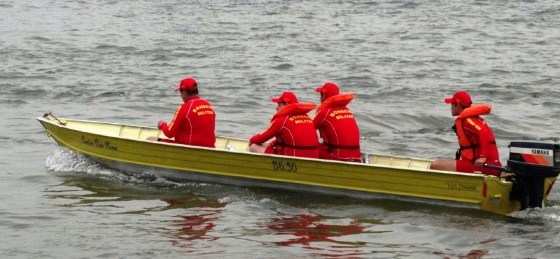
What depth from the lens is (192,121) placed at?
1659 cm

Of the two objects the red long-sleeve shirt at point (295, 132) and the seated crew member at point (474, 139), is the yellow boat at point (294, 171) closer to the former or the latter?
the red long-sleeve shirt at point (295, 132)

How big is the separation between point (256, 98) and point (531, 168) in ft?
40.3

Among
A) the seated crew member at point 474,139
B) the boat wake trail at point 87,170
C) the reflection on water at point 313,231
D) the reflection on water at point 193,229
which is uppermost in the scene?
the seated crew member at point 474,139

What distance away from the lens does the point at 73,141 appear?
18.2m

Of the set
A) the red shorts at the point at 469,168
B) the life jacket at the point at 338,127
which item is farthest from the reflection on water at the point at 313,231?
the red shorts at the point at 469,168

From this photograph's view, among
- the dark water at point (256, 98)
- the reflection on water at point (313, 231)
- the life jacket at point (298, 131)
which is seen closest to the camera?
the reflection on water at point (313, 231)

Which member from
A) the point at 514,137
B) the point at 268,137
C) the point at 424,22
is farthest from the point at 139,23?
the point at 268,137

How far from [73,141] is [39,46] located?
51.1 ft

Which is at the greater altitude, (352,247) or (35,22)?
(35,22)

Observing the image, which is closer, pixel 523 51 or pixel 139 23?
pixel 523 51

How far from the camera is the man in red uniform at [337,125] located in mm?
15945

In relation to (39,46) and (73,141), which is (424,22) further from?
(73,141)

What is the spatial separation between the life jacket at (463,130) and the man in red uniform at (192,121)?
3.82 metres

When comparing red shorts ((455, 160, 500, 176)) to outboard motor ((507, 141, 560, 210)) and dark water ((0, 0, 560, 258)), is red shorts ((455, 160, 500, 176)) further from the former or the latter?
dark water ((0, 0, 560, 258))
